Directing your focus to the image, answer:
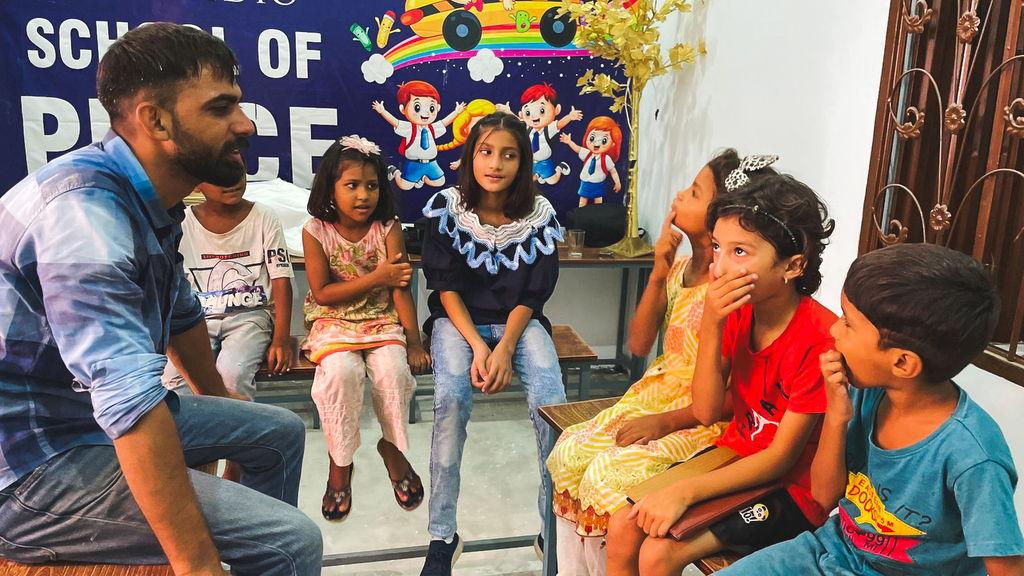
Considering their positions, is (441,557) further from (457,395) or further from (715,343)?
(715,343)

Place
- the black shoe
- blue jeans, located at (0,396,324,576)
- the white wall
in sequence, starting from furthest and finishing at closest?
the white wall → the black shoe → blue jeans, located at (0,396,324,576)

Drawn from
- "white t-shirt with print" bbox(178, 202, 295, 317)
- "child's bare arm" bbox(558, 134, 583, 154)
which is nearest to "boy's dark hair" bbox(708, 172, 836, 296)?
Answer: "white t-shirt with print" bbox(178, 202, 295, 317)

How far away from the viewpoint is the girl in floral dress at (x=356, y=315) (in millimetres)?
2041

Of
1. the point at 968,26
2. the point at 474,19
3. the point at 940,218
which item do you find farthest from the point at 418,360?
the point at 474,19

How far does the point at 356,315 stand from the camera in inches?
90.1

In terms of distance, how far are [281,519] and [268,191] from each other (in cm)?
218

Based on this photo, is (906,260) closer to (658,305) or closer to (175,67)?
(658,305)

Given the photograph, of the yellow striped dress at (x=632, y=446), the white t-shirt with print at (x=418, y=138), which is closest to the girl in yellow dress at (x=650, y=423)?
the yellow striped dress at (x=632, y=446)

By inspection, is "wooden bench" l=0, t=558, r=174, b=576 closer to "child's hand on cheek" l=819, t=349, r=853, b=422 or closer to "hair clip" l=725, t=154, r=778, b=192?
"child's hand on cheek" l=819, t=349, r=853, b=422

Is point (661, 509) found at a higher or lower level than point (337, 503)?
higher

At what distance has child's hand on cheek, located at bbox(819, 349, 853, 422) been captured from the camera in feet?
3.75

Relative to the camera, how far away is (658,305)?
186 cm

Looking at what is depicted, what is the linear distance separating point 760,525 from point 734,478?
0.09m

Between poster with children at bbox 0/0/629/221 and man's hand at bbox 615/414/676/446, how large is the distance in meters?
2.07
